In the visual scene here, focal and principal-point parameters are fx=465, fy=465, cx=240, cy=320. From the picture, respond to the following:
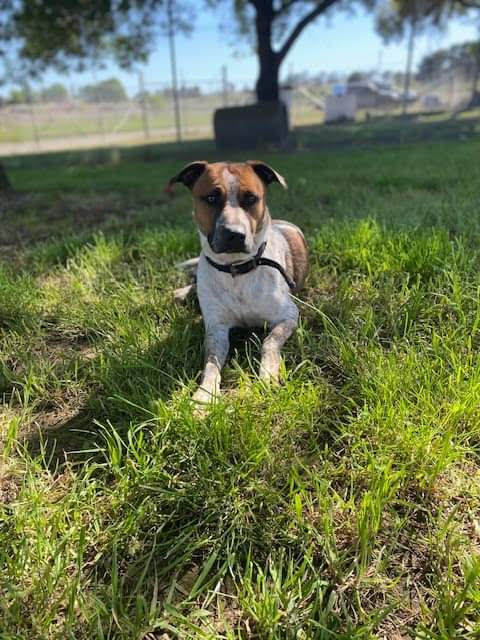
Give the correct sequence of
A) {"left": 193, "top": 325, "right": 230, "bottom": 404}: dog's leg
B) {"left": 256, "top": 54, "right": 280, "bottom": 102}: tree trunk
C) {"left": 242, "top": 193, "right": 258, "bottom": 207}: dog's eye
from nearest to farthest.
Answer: {"left": 193, "top": 325, "right": 230, "bottom": 404}: dog's leg, {"left": 242, "top": 193, "right": 258, "bottom": 207}: dog's eye, {"left": 256, "top": 54, "right": 280, "bottom": 102}: tree trunk

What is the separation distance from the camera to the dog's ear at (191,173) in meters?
2.76

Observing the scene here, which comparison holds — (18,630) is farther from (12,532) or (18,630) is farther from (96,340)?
(96,340)

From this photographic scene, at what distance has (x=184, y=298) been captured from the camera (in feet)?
10.5

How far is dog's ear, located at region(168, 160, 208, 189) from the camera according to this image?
276 cm

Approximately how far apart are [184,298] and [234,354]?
0.76 m

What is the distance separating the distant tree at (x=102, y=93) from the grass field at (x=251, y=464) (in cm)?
2122

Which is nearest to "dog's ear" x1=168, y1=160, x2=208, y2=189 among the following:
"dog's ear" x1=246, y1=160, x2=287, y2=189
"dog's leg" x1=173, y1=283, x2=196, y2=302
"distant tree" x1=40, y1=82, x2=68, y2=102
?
"dog's ear" x1=246, y1=160, x2=287, y2=189

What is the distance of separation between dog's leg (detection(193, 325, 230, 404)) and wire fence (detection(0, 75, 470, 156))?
19.2 meters

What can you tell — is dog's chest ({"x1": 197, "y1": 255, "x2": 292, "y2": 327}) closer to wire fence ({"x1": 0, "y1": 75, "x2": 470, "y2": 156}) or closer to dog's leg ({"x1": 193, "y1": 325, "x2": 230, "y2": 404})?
dog's leg ({"x1": 193, "y1": 325, "x2": 230, "y2": 404})

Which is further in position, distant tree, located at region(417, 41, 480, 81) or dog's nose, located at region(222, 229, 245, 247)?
distant tree, located at region(417, 41, 480, 81)

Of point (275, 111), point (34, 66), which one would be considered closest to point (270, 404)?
point (275, 111)

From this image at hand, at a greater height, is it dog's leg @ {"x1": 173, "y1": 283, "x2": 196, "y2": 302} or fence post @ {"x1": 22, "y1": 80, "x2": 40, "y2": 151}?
fence post @ {"x1": 22, "y1": 80, "x2": 40, "y2": 151}

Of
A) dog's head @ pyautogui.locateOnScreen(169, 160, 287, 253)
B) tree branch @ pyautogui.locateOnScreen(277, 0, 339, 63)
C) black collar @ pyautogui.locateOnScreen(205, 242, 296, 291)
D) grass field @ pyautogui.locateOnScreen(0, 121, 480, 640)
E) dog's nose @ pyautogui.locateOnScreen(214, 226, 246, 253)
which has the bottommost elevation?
grass field @ pyautogui.locateOnScreen(0, 121, 480, 640)

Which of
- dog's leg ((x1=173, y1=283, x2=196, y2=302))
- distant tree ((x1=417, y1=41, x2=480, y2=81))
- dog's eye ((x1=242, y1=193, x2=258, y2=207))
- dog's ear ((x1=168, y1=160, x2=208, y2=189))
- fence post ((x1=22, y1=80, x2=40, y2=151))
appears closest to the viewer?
dog's eye ((x1=242, y1=193, x2=258, y2=207))
